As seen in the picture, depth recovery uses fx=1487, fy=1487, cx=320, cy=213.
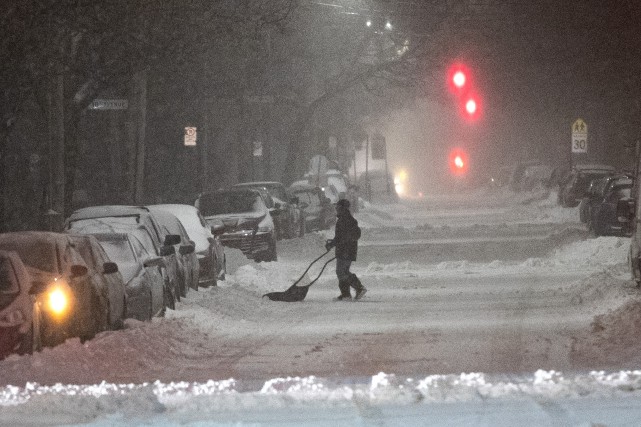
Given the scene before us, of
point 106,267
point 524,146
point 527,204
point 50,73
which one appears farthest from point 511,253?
point 524,146

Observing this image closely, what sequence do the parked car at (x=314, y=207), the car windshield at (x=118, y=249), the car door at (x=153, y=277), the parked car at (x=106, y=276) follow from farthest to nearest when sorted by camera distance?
the parked car at (x=314, y=207) < the car windshield at (x=118, y=249) < the car door at (x=153, y=277) < the parked car at (x=106, y=276)

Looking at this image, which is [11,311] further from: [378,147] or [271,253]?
[378,147]

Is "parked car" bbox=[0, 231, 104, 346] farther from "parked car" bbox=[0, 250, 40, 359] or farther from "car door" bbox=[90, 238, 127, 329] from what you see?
"car door" bbox=[90, 238, 127, 329]

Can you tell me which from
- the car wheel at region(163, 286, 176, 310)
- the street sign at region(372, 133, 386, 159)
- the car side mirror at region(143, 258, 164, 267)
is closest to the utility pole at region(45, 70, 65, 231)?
the car wheel at region(163, 286, 176, 310)

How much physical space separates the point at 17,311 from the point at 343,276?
35.9 feet

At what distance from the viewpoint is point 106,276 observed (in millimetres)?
17406

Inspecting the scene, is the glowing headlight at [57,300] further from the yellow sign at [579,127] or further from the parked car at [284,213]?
the yellow sign at [579,127]

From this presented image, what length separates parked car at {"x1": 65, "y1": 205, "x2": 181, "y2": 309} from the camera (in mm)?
21141

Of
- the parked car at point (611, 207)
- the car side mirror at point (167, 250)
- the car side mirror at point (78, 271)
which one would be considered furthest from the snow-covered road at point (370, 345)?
the parked car at point (611, 207)

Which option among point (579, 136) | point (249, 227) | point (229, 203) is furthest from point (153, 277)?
point (579, 136)

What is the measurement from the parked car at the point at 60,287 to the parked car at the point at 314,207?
29.9 metres

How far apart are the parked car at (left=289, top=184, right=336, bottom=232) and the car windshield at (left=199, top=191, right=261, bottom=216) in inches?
414

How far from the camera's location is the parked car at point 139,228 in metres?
21.1

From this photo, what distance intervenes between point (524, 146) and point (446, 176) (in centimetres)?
2433
